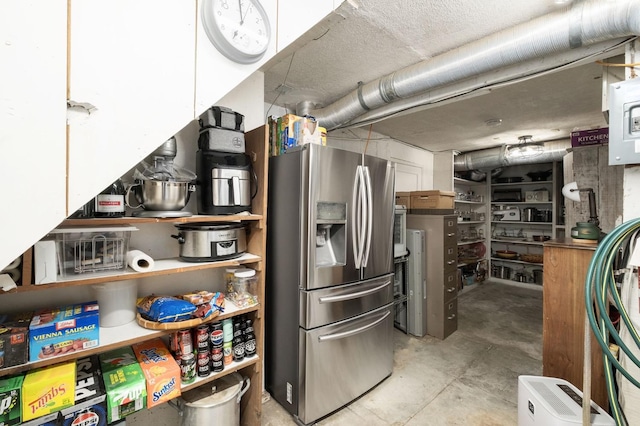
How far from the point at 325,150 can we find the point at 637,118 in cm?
151

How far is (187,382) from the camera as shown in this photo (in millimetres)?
1341

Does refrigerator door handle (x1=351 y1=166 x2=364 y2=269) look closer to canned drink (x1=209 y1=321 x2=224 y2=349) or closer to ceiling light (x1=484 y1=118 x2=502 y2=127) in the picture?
canned drink (x1=209 y1=321 x2=224 y2=349)

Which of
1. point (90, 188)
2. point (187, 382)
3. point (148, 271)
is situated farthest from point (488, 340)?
point (90, 188)

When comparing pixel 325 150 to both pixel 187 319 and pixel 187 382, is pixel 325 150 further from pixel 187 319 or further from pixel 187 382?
pixel 187 382

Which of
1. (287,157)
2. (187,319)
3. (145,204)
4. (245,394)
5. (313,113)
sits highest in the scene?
(313,113)

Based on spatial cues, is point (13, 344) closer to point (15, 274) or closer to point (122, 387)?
point (15, 274)

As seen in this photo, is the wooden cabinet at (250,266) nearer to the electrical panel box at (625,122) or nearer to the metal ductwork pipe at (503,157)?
the electrical panel box at (625,122)

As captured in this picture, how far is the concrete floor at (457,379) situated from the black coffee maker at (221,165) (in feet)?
4.87

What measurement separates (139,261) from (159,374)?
53 centimetres

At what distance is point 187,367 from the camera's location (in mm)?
1347

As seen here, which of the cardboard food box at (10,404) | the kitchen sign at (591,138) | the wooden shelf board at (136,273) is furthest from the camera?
the kitchen sign at (591,138)

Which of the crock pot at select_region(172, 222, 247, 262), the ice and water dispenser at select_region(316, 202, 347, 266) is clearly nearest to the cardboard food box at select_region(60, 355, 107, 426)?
the crock pot at select_region(172, 222, 247, 262)

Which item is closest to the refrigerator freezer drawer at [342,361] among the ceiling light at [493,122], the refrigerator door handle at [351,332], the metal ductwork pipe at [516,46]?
the refrigerator door handle at [351,332]

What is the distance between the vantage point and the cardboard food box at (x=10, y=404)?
36.2 inches
